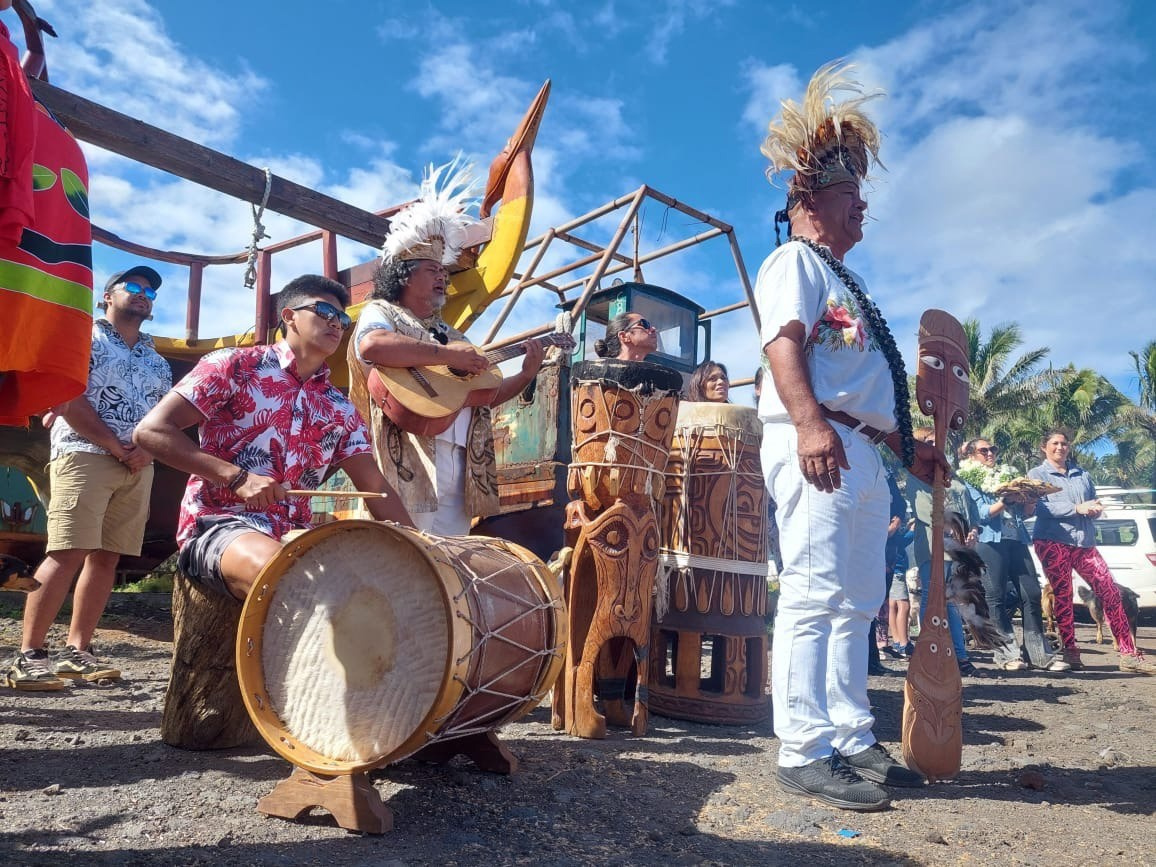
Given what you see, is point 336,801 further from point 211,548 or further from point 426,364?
point 426,364

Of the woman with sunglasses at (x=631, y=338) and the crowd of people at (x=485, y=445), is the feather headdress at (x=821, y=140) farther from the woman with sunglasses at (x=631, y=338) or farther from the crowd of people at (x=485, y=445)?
the woman with sunglasses at (x=631, y=338)

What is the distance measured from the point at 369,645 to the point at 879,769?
170 centimetres

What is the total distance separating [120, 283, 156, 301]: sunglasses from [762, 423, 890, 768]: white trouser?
341 centimetres

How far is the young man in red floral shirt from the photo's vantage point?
103 inches

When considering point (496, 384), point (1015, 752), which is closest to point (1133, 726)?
point (1015, 752)

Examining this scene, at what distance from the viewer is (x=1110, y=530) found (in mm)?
12281

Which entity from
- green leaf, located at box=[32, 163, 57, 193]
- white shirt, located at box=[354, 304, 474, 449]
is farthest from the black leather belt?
green leaf, located at box=[32, 163, 57, 193]

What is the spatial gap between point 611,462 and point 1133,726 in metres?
3.00

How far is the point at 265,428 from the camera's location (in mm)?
2859

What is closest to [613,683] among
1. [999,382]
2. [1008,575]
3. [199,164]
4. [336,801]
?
[336,801]

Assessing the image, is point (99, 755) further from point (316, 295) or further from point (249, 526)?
point (316, 295)

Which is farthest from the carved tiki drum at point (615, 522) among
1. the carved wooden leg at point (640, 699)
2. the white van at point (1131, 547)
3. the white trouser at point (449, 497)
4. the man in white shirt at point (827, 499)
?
the white van at point (1131, 547)

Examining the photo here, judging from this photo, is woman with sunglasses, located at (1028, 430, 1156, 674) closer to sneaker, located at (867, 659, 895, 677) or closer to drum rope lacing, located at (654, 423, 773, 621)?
sneaker, located at (867, 659, 895, 677)

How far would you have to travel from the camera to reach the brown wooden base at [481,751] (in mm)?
2705
